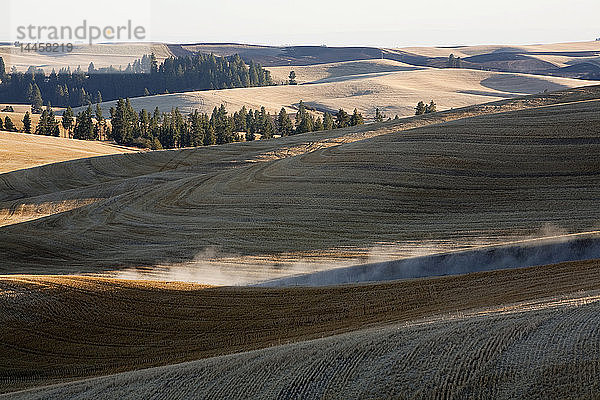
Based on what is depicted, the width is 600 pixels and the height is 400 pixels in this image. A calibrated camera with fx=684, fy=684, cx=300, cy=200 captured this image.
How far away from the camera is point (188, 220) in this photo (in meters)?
23.1

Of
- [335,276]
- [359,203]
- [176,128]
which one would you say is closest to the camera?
[335,276]

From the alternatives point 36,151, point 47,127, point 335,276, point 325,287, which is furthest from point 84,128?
point 325,287

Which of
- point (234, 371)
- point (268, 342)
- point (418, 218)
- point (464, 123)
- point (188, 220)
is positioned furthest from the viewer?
point (464, 123)

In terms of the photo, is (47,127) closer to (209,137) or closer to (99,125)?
(99,125)

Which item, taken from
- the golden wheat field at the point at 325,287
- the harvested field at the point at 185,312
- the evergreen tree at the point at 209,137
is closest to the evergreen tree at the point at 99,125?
the evergreen tree at the point at 209,137

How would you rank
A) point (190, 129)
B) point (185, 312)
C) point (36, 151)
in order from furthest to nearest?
point (190, 129)
point (36, 151)
point (185, 312)

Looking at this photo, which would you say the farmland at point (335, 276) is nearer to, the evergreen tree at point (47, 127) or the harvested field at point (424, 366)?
the harvested field at point (424, 366)

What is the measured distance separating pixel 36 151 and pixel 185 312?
50110mm

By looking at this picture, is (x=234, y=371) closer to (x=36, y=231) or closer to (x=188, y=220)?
(x=188, y=220)

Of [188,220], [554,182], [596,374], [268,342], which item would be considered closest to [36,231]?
[188,220]

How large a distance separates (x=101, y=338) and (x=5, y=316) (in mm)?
1911

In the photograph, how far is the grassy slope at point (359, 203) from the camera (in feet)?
63.6

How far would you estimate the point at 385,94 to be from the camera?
15575 cm

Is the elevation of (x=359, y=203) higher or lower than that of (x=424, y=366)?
lower
